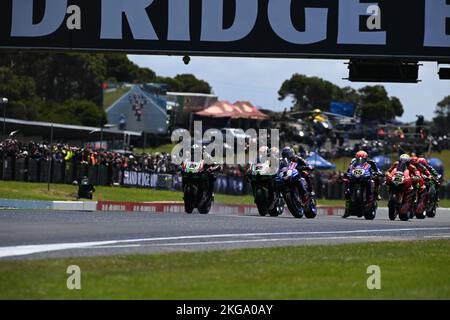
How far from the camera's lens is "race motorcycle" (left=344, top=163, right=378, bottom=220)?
82.0ft

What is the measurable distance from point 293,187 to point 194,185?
2.39 metres

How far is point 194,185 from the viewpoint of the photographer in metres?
24.7

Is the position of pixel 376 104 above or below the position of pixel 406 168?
above

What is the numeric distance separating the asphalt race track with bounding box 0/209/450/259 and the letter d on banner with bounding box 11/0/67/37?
5.12m

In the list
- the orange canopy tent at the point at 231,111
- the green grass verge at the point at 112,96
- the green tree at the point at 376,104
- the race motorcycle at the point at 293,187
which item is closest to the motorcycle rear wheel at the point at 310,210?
the race motorcycle at the point at 293,187

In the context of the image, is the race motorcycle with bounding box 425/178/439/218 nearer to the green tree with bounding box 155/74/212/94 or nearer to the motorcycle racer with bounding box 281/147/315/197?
the motorcycle racer with bounding box 281/147/315/197

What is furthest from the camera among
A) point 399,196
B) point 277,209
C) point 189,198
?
point 399,196

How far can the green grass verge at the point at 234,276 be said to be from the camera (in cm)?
995

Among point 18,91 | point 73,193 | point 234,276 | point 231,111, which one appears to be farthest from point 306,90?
point 234,276

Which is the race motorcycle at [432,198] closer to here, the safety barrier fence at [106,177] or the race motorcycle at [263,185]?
the race motorcycle at [263,185]

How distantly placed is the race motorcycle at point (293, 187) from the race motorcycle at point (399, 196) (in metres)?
2.55

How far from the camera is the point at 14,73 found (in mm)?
83500

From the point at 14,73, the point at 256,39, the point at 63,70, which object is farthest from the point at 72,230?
the point at 63,70

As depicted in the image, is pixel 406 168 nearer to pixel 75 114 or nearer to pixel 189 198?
pixel 189 198
